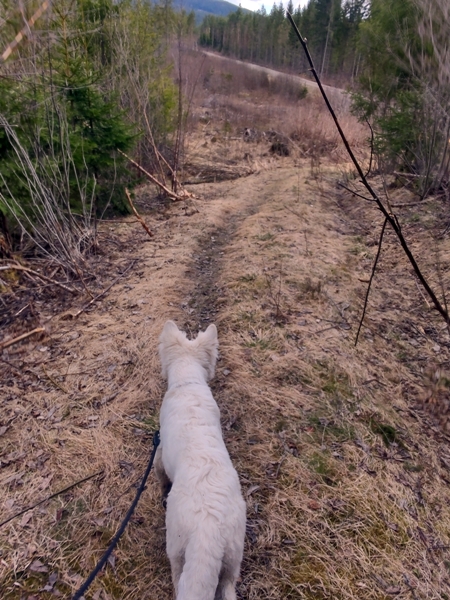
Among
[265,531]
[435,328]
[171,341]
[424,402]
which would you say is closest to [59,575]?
[265,531]

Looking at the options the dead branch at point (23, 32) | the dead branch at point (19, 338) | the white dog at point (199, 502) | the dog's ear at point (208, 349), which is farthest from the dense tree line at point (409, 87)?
the dead branch at point (19, 338)

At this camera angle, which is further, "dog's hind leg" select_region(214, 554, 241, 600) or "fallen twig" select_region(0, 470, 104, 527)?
"fallen twig" select_region(0, 470, 104, 527)

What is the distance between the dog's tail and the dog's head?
156 centimetres

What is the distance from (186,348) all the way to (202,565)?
1772mm

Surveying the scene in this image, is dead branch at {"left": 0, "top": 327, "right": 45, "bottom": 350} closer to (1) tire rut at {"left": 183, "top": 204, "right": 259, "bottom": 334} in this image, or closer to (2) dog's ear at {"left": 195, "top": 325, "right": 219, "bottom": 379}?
(1) tire rut at {"left": 183, "top": 204, "right": 259, "bottom": 334}

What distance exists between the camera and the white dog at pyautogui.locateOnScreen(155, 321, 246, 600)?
73.5 inches

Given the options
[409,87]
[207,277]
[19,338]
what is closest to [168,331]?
[19,338]

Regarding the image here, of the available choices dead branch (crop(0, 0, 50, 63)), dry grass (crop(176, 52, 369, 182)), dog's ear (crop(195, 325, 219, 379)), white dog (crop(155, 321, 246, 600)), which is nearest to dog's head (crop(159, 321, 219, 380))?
dog's ear (crop(195, 325, 219, 379))

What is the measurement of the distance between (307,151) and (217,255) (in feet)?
36.4

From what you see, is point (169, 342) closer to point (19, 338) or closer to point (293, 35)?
point (19, 338)

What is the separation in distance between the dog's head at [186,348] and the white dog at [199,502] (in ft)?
1.48

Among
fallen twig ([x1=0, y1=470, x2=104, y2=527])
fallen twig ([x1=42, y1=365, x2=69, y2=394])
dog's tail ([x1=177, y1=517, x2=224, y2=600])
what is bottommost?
fallen twig ([x1=0, y1=470, x2=104, y2=527])

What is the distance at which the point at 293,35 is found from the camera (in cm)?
3966

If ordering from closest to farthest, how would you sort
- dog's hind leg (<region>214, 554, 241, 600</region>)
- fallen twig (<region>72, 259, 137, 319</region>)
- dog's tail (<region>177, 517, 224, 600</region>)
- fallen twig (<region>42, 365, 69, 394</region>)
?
dog's tail (<region>177, 517, 224, 600</region>) → dog's hind leg (<region>214, 554, 241, 600</region>) → fallen twig (<region>42, 365, 69, 394</region>) → fallen twig (<region>72, 259, 137, 319</region>)
